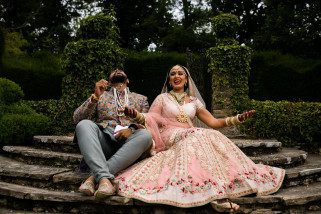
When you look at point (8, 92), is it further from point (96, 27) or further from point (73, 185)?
point (73, 185)

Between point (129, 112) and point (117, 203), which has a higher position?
point (129, 112)

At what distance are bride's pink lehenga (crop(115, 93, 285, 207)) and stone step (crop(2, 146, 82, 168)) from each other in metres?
1.07

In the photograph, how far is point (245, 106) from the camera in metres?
7.48

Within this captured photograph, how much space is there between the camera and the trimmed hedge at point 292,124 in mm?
6695

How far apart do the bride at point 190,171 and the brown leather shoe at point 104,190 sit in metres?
0.16

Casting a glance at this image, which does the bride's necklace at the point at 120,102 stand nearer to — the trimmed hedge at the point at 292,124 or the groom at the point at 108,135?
the groom at the point at 108,135

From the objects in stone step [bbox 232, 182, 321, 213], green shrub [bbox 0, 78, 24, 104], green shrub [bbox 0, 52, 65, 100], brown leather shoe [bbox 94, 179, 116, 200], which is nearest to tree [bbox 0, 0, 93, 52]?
green shrub [bbox 0, 52, 65, 100]

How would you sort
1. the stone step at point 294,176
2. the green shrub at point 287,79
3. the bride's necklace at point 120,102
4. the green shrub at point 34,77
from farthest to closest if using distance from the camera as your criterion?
the green shrub at point 287,79 → the green shrub at point 34,77 → the bride's necklace at point 120,102 → the stone step at point 294,176

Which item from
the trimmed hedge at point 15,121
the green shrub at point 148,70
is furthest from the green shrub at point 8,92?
the green shrub at point 148,70

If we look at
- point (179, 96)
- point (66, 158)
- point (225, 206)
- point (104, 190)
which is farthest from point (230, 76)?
point (104, 190)

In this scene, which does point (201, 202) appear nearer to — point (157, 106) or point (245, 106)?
point (157, 106)

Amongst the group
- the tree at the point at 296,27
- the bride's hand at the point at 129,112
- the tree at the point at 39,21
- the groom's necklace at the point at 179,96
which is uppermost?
the tree at the point at 39,21

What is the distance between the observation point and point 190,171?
3686 mm

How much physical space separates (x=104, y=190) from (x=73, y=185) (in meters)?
0.79
